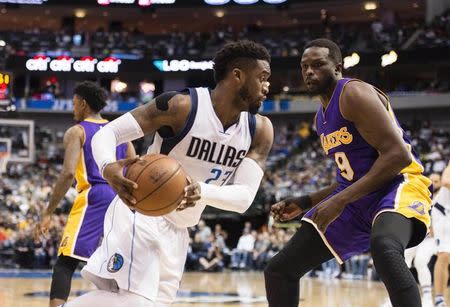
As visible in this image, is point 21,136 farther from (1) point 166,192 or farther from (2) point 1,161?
(1) point 166,192

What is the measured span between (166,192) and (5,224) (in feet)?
54.2

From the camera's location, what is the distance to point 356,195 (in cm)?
395

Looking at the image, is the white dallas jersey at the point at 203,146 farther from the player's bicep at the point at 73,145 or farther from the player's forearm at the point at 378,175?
the player's bicep at the point at 73,145

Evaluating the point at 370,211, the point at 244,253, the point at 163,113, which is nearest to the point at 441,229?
the point at 370,211

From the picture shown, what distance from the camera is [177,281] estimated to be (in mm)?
3721

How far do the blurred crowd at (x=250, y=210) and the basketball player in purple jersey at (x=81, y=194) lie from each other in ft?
21.4

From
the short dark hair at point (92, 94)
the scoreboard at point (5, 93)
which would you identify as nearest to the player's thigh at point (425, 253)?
the short dark hair at point (92, 94)

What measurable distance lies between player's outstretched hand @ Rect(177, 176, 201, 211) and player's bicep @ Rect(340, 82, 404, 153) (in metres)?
1.14

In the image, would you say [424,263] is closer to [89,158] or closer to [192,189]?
[89,158]

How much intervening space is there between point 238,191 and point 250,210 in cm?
1754

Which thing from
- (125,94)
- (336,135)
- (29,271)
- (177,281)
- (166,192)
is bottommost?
(29,271)

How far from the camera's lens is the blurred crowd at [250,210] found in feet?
56.9

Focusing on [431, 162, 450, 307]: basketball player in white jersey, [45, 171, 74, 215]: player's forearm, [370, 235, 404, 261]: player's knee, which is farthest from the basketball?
[431, 162, 450, 307]: basketball player in white jersey

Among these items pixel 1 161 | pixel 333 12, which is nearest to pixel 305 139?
pixel 333 12
